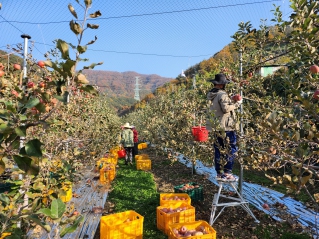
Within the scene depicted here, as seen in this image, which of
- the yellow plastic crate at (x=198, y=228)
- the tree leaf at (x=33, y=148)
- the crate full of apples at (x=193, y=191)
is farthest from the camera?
the crate full of apples at (x=193, y=191)

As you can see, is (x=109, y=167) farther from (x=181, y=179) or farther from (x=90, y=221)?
(x=90, y=221)

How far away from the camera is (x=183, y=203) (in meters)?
4.35

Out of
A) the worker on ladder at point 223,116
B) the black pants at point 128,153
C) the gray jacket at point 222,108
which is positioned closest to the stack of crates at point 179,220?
the worker on ladder at point 223,116

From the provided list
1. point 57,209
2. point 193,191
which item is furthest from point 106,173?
point 57,209

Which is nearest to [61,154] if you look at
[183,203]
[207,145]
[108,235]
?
[108,235]

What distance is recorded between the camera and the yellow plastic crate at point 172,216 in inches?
153

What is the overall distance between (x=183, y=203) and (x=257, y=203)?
1.55m

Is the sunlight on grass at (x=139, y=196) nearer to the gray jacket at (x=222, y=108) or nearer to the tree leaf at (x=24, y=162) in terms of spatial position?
the gray jacket at (x=222, y=108)

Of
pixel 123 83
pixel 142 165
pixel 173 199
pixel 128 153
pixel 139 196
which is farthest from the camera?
pixel 123 83

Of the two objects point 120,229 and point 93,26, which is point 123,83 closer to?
point 120,229

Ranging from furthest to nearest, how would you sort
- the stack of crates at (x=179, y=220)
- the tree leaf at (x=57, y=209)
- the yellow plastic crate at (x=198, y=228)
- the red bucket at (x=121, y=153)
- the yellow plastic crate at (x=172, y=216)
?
1. the red bucket at (x=121, y=153)
2. the yellow plastic crate at (x=172, y=216)
3. the stack of crates at (x=179, y=220)
4. the yellow plastic crate at (x=198, y=228)
5. the tree leaf at (x=57, y=209)

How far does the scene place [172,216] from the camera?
3891 mm

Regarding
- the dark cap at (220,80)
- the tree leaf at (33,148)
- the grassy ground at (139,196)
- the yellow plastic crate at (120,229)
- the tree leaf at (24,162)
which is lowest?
the grassy ground at (139,196)

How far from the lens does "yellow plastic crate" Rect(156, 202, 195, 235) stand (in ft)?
12.8
